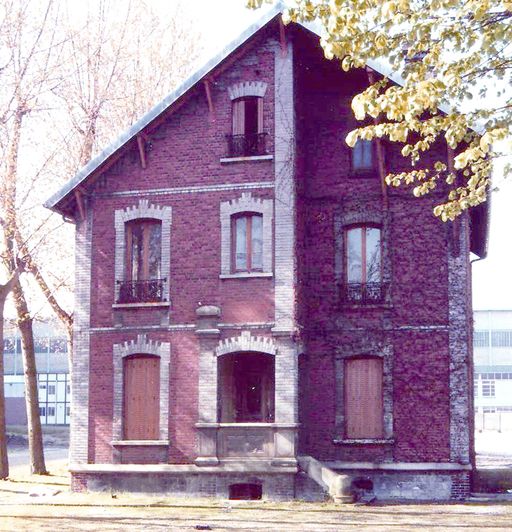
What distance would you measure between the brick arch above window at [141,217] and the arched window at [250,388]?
2.55m

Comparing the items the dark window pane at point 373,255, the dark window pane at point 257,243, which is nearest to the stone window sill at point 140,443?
the dark window pane at point 257,243

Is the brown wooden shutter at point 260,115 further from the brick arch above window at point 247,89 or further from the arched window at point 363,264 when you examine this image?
the arched window at point 363,264

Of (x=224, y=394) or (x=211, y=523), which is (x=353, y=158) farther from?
(x=211, y=523)

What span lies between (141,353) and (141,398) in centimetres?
106

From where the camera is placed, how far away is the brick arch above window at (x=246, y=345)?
68.1ft

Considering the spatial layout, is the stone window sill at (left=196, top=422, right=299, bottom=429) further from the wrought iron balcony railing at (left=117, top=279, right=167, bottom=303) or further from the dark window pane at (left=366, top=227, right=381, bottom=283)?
the dark window pane at (left=366, top=227, right=381, bottom=283)

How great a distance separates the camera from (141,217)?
22188mm

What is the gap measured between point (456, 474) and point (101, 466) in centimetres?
814

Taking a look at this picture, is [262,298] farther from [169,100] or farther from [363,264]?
[169,100]

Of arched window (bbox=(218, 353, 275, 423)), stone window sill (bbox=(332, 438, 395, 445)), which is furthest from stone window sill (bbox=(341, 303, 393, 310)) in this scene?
stone window sill (bbox=(332, 438, 395, 445))

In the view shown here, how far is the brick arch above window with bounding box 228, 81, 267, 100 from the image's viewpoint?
71.3 feet

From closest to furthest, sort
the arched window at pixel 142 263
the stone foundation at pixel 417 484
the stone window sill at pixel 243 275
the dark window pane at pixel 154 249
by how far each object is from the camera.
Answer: the stone foundation at pixel 417 484 < the stone window sill at pixel 243 275 < the arched window at pixel 142 263 < the dark window pane at pixel 154 249

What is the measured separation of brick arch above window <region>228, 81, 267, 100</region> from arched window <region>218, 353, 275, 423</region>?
6131 mm

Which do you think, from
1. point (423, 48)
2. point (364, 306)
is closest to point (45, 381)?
point (364, 306)
